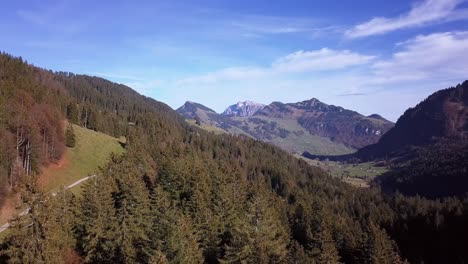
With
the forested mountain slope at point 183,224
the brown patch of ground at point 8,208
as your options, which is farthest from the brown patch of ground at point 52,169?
the forested mountain slope at point 183,224

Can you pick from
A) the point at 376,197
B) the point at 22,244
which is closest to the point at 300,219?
the point at 22,244

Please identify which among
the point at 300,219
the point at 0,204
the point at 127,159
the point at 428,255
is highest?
the point at 127,159

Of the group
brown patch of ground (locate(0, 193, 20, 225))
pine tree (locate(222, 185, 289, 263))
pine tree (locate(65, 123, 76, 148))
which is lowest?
brown patch of ground (locate(0, 193, 20, 225))

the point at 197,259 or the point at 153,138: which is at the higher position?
the point at 153,138

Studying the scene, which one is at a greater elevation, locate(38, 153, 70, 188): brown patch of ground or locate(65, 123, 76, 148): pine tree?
→ locate(65, 123, 76, 148): pine tree

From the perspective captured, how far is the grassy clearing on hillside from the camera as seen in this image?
8544cm

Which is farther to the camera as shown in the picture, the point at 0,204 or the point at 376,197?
the point at 376,197

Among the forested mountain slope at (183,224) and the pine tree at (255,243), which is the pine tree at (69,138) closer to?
the forested mountain slope at (183,224)

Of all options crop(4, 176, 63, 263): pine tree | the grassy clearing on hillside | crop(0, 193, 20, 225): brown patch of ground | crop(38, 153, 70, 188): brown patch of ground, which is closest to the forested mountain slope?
crop(4, 176, 63, 263): pine tree

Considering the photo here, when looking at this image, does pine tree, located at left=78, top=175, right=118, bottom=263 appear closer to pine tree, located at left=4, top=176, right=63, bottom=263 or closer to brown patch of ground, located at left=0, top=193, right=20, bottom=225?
pine tree, located at left=4, top=176, right=63, bottom=263

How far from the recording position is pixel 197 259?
4597cm

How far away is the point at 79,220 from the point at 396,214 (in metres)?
137

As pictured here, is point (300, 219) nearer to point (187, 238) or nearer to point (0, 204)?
point (187, 238)

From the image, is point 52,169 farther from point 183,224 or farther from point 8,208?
point 183,224
